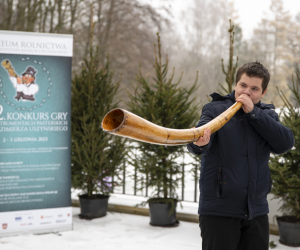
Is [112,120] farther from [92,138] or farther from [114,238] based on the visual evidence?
[92,138]

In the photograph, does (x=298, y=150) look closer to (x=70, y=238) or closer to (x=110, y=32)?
(x=70, y=238)

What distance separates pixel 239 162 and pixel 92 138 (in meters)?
3.75

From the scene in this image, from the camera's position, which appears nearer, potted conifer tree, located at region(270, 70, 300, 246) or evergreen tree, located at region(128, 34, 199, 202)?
potted conifer tree, located at region(270, 70, 300, 246)

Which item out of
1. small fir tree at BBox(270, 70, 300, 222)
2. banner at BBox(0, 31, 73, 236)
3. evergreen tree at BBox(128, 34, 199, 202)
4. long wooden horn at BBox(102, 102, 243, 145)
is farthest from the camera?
evergreen tree at BBox(128, 34, 199, 202)

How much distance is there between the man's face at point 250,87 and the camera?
1977 millimetres

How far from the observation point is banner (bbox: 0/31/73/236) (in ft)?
14.9

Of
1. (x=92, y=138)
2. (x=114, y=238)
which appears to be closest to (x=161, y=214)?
(x=114, y=238)

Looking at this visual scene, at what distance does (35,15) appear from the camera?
435 inches

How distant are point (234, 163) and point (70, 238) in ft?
10.6

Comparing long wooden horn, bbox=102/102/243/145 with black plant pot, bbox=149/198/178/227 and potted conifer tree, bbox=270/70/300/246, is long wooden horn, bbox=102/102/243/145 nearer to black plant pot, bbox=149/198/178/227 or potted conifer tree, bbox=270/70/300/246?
potted conifer tree, bbox=270/70/300/246

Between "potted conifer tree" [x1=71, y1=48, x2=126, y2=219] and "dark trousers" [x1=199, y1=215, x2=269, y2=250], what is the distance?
3.59 meters

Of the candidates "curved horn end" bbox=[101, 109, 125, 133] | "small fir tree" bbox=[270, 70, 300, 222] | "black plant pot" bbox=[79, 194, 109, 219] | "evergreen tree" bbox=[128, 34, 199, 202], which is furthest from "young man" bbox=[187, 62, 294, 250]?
"black plant pot" bbox=[79, 194, 109, 219]

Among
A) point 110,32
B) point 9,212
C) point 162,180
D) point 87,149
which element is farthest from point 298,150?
point 110,32

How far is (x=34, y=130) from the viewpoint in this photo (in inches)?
183
